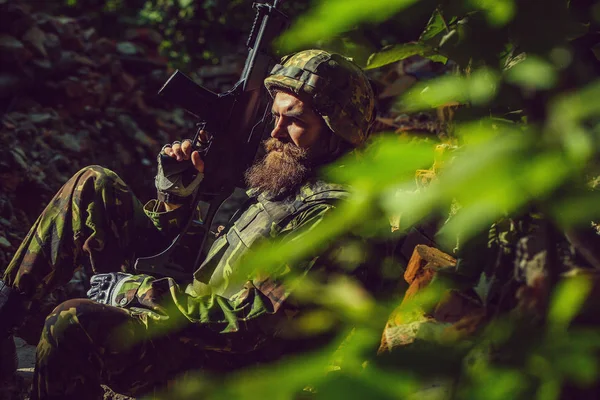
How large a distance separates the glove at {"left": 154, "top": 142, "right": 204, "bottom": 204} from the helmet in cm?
53

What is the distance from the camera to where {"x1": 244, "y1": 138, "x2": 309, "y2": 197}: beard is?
9.31 ft

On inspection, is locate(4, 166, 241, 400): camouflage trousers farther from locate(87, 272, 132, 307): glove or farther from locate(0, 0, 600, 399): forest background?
locate(0, 0, 600, 399): forest background

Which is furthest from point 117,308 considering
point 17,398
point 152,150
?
point 152,150

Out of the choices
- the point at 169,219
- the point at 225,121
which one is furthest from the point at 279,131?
the point at 169,219

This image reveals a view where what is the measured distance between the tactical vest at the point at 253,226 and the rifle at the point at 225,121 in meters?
0.22

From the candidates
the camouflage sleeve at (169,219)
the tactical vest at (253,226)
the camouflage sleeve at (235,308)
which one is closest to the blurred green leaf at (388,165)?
the camouflage sleeve at (235,308)

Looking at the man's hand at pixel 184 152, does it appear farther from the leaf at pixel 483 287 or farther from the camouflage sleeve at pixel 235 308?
the leaf at pixel 483 287

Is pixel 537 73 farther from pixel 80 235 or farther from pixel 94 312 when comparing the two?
pixel 80 235

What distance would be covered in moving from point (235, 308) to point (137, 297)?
0.38m

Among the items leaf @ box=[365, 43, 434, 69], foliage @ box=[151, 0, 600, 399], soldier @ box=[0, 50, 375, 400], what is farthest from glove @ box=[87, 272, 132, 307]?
foliage @ box=[151, 0, 600, 399]

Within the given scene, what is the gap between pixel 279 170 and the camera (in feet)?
9.33

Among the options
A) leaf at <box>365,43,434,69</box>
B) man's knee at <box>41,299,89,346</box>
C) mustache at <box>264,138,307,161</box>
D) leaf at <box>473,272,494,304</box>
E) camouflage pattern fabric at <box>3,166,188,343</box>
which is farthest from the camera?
mustache at <box>264,138,307,161</box>

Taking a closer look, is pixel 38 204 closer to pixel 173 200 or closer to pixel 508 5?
pixel 173 200

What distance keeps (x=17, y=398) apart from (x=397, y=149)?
8.39 ft
